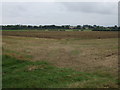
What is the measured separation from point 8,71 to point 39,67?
6.21ft

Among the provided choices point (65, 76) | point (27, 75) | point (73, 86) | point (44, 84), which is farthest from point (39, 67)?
point (73, 86)

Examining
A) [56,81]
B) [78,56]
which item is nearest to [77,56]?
[78,56]

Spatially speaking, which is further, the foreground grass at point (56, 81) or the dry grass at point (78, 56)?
the dry grass at point (78, 56)

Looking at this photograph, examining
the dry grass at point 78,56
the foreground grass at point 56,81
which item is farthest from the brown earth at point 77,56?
the foreground grass at point 56,81

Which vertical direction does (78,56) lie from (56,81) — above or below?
above

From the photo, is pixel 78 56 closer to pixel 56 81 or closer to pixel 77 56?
pixel 77 56

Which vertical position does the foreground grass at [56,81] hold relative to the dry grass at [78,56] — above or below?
below

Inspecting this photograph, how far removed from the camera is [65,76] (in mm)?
7871

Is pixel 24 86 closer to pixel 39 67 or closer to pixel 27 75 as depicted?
pixel 27 75

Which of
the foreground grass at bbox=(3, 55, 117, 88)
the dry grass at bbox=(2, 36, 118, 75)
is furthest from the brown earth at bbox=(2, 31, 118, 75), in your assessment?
the foreground grass at bbox=(3, 55, 117, 88)

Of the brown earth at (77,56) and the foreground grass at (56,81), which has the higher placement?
the brown earth at (77,56)

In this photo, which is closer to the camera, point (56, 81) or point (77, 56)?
point (56, 81)

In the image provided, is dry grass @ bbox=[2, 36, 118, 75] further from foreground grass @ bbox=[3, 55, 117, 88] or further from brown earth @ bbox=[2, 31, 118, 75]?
foreground grass @ bbox=[3, 55, 117, 88]

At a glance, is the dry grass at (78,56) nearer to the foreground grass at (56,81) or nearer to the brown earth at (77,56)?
the brown earth at (77,56)
